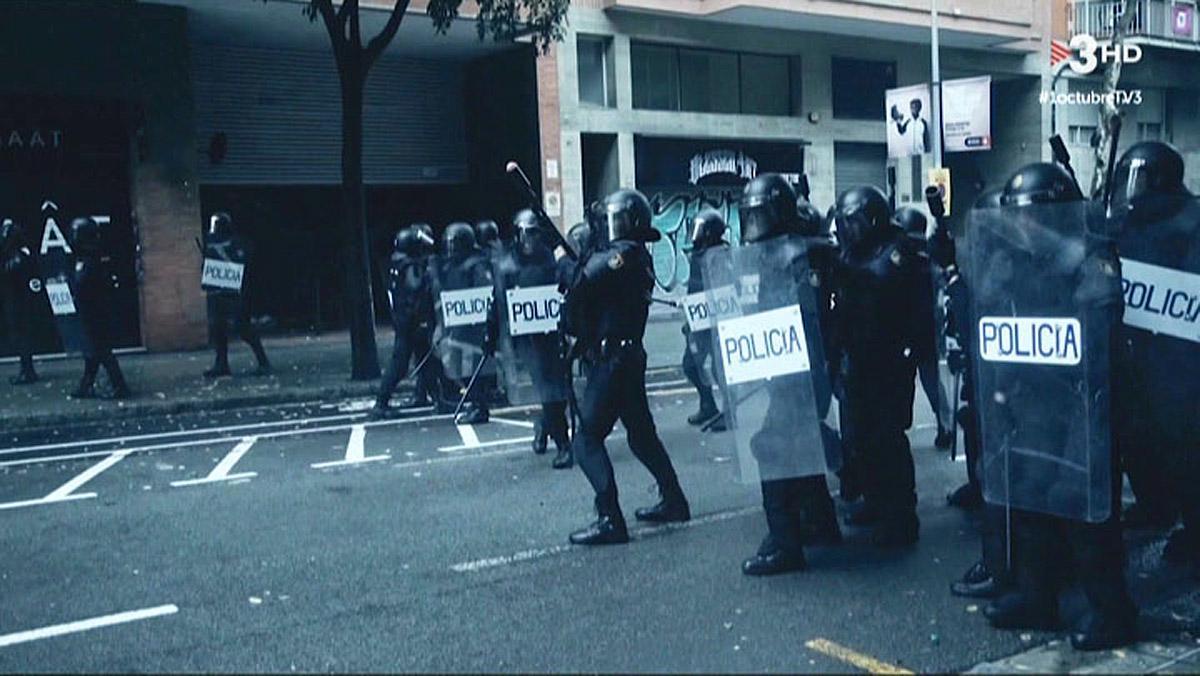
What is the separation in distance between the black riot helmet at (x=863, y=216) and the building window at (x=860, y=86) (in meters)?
19.9

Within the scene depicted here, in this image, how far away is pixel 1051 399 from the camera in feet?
14.6

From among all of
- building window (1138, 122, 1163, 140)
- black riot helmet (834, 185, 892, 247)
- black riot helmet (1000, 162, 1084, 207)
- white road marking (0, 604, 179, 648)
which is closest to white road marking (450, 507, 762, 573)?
white road marking (0, 604, 179, 648)

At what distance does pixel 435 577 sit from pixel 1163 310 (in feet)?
11.9

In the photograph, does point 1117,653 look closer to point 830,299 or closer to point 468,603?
point 830,299

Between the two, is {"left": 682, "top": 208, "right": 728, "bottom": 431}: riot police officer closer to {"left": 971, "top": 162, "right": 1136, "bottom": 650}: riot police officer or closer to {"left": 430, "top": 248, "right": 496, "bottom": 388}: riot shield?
{"left": 430, "top": 248, "right": 496, "bottom": 388}: riot shield

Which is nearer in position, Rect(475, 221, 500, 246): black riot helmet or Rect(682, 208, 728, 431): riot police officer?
Rect(682, 208, 728, 431): riot police officer

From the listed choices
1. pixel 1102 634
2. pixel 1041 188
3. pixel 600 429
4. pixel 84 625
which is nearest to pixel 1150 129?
pixel 600 429

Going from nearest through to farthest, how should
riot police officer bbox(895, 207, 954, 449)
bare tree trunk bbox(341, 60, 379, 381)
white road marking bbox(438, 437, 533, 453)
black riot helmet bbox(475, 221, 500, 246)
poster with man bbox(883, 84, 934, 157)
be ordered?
riot police officer bbox(895, 207, 954, 449)
white road marking bbox(438, 437, 533, 453)
black riot helmet bbox(475, 221, 500, 246)
bare tree trunk bbox(341, 60, 379, 381)
poster with man bbox(883, 84, 934, 157)

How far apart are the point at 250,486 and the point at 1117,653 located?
5906 mm

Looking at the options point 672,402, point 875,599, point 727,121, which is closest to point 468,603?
point 875,599

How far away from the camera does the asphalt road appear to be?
15.2ft

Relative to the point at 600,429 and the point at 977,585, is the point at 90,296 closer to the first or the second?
the point at 600,429

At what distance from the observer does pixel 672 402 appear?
12008mm

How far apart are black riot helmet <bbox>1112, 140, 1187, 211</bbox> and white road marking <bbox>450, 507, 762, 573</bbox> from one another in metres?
2.80
